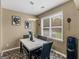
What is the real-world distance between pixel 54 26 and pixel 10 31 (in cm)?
266

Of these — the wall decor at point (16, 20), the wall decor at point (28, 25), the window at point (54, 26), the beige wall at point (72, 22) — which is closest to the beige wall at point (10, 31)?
the wall decor at point (16, 20)

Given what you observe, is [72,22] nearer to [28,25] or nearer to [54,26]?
[54,26]

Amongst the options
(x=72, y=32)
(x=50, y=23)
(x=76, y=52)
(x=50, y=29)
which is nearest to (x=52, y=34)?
(x=50, y=29)

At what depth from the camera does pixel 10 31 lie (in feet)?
16.6

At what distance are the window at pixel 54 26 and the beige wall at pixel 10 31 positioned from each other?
156 cm

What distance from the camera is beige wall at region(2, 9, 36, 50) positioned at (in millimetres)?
4773

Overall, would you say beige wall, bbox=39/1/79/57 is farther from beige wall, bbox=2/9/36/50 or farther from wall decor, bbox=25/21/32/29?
beige wall, bbox=2/9/36/50

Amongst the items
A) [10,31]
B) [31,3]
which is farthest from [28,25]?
[31,3]

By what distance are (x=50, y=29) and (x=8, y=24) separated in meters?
2.60

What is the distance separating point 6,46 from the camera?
487 centimetres

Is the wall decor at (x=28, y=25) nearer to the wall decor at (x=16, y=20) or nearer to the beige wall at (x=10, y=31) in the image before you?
the beige wall at (x=10, y=31)

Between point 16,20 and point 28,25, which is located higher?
point 16,20

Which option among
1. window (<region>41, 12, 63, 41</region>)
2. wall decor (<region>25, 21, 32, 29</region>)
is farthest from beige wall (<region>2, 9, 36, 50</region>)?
window (<region>41, 12, 63, 41</region>)

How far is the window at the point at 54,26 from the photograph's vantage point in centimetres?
454
